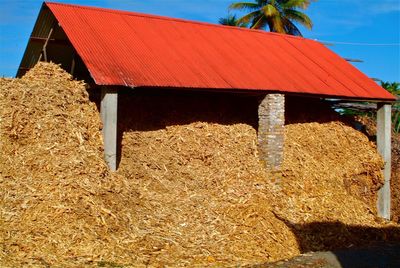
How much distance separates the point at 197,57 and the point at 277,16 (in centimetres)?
1936

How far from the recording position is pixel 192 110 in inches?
554

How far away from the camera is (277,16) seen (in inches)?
1280

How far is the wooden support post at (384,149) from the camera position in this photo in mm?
16516

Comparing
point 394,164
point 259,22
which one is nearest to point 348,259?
point 394,164

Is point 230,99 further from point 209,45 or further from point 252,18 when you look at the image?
point 252,18

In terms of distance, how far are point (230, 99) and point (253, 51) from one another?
179 cm

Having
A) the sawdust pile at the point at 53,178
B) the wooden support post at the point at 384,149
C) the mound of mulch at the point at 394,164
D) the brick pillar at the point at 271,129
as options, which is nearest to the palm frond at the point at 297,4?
the mound of mulch at the point at 394,164

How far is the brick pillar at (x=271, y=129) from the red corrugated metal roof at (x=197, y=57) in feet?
1.21

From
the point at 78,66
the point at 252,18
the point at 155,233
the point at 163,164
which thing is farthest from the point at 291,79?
the point at 252,18

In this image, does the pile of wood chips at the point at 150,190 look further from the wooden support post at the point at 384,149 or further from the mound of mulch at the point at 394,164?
the mound of mulch at the point at 394,164

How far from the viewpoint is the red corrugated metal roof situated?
487 inches

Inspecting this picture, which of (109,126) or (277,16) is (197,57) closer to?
(109,126)

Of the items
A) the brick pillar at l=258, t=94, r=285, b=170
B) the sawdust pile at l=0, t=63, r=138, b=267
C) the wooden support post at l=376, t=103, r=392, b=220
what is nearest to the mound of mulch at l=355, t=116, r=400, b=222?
the wooden support post at l=376, t=103, r=392, b=220

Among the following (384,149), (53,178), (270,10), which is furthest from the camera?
(270,10)
